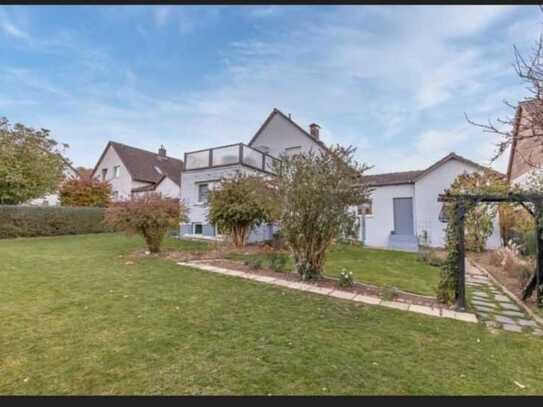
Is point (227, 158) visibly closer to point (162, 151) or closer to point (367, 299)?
point (367, 299)

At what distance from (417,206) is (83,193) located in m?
23.0

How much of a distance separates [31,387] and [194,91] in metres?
11.7

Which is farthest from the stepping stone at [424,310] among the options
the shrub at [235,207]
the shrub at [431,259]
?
the shrub at [235,207]

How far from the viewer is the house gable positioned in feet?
57.1

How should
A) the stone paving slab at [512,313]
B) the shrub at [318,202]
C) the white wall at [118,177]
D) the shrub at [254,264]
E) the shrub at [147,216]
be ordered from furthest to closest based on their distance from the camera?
the white wall at [118,177] < the shrub at [147,216] < the shrub at [254,264] < the shrub at [318,202] < the stone paving slab at [512,313]

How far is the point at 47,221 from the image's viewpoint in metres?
14.5

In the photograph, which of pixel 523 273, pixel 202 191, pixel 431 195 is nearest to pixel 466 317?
pixel 523 273

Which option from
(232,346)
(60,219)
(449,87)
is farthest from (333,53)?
(60,219)

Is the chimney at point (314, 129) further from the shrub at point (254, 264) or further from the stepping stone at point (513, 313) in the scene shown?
the stepping stone at point (513, 313)

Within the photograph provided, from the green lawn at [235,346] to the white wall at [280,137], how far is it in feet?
44.4

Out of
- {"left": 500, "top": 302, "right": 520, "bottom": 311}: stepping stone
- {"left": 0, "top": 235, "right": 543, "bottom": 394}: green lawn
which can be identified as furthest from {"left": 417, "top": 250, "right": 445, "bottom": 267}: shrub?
{"left": 0, "top": 235, "right": 543, "bottom": 394}: green lawn

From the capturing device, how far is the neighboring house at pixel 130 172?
76.1 ft

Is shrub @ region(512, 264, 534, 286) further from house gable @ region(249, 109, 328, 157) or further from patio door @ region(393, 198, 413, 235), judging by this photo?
house gable @ region(249, 109, 328, 157)

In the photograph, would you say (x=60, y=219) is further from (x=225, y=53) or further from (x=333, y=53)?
(x=333, y=53)
